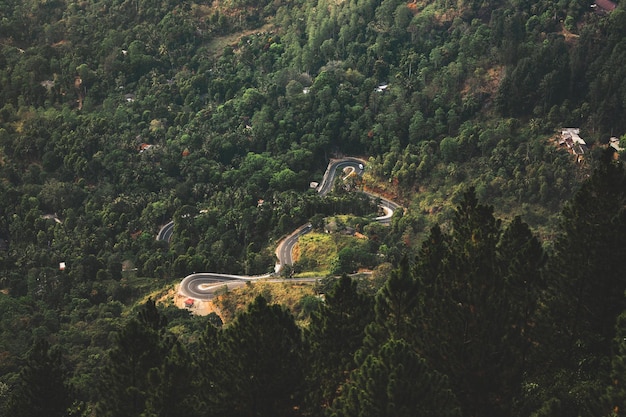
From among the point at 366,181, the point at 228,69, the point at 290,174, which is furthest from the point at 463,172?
the point at 228,69

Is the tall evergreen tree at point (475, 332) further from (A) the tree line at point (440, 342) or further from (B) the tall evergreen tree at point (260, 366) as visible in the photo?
(B) the tall evergreen tree at point (260, 366)

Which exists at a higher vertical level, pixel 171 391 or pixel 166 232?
pixel 171 391

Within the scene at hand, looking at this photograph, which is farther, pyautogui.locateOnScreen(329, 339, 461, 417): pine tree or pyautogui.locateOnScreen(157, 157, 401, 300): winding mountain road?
pyautogui.locateOnScreen(157, 157, 401, 300): winding mountain road

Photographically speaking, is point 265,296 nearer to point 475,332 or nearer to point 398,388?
point 475,332

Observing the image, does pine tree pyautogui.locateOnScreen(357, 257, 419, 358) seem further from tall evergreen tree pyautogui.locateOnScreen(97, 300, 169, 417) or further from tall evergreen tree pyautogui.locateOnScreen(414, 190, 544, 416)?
tall evergreen tree pyautogui.locateOnScreen(97, 300, 169, 417)

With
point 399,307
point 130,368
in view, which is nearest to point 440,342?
point 399,307

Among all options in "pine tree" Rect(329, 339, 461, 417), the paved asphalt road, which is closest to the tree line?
"pine tree" Rect(329, 339, 461, 417)
